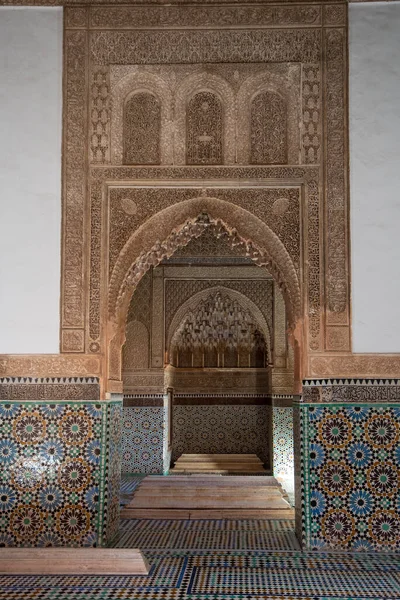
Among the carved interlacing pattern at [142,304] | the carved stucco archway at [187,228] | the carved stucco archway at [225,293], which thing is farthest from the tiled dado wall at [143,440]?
the carved stucco archway at [187,228]

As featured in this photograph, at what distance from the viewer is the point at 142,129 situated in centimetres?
469

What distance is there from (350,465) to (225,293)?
477cm

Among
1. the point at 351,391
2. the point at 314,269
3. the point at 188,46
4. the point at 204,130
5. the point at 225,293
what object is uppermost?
the point at 188,46

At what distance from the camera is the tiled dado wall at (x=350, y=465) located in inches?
168

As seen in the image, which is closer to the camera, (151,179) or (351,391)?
(351,391)

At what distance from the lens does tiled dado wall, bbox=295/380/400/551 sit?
4270 mm

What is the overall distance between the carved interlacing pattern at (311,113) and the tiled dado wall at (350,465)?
1.58 metres

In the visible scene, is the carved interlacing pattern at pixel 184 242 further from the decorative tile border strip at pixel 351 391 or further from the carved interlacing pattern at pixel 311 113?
the carved interlacing pattern at pixel 311 113

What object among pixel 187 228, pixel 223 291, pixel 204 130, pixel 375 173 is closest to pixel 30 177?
pixel 187 228

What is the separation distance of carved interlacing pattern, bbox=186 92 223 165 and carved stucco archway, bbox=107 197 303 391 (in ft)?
1.00

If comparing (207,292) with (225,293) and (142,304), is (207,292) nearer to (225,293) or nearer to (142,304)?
(225,293)

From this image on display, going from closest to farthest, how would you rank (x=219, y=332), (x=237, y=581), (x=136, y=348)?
1. (x=237, y=581)
2. (x=136, y=348)
3. (x=219, y=332)

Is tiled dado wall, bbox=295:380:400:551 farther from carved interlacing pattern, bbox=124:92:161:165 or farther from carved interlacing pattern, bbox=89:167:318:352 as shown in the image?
carved interlacing pattern, bbox=124:92:161:165

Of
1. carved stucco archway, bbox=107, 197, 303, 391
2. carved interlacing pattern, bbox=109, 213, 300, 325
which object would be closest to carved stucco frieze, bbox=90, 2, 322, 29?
carved stucco archway, bbox=107, 197, 303, 391
